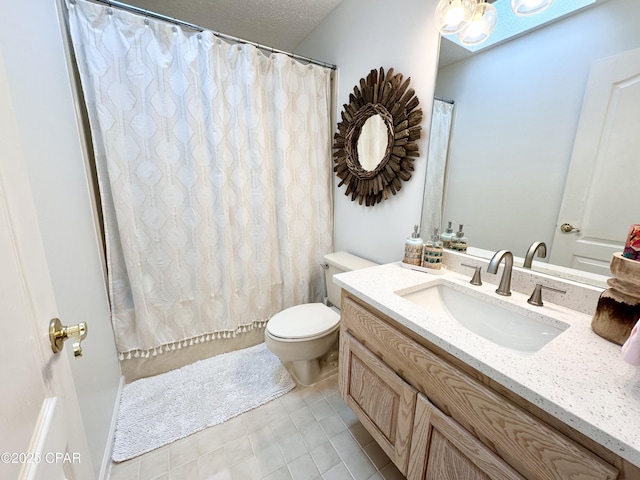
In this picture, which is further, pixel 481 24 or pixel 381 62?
pixel 381 62

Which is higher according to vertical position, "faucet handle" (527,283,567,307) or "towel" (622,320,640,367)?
"towel" (622,320,640,367)

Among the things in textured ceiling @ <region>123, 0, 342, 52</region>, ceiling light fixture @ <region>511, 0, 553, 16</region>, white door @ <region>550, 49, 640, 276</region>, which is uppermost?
textured ceiling @ <region>123, 0, 342, 52</region>

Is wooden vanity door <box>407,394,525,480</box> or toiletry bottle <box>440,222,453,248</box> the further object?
toiletry bottle <box>440,222,453,248</box>

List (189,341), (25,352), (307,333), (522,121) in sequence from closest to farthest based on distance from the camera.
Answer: (25,352) < (522,121) < (307,333) < (189,341)

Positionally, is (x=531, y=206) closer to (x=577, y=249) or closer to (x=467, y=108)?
(x=577, y=249)

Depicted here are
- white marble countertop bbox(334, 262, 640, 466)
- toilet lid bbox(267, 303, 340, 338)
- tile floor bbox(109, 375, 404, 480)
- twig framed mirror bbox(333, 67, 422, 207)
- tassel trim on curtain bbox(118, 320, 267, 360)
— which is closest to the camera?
white marble countertop bbox(334, 262, 640, 466)

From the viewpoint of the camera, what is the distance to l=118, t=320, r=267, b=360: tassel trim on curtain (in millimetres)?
1591

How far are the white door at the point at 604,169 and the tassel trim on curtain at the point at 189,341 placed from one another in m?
1.81

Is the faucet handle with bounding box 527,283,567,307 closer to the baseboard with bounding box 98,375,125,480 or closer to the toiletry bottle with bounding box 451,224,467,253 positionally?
the toiletry bottle with bounding box 451,224,467,253

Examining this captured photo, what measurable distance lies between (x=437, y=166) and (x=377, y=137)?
413 millimetres

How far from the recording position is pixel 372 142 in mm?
1590

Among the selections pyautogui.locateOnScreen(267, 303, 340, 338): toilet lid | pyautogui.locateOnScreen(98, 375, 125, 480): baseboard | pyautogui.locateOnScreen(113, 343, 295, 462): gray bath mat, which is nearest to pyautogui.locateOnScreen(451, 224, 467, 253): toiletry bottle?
pyautogui.locateOnScreen(267, 303, 340, 338): toilet lid

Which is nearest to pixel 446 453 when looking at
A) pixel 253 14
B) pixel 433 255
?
pixel 433 255

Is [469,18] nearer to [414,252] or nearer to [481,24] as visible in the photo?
[481,24]
